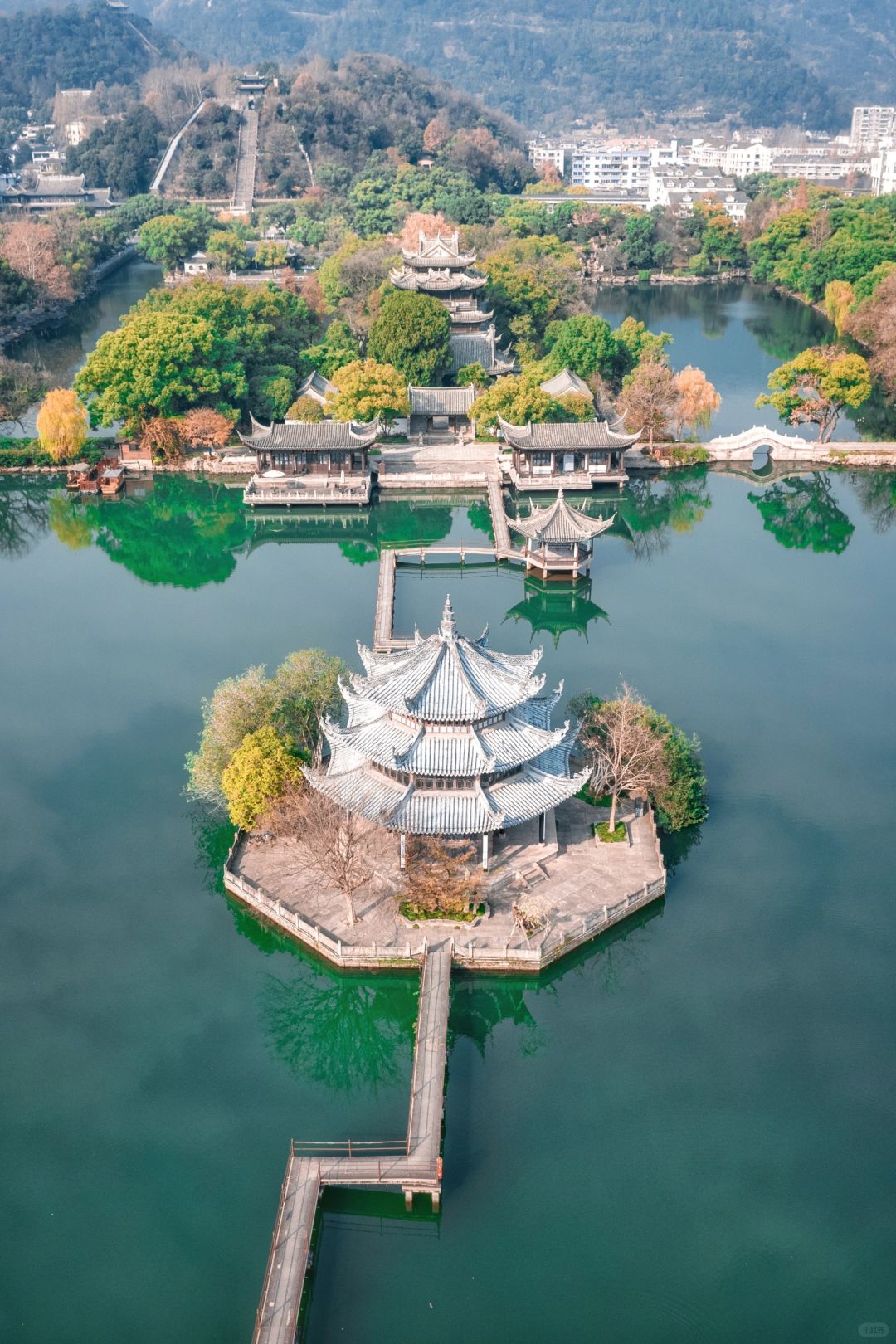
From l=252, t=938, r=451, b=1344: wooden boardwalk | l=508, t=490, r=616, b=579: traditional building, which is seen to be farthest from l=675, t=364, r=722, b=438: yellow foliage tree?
l=252, t=938, r=451, b=1344: wooden boardwalk

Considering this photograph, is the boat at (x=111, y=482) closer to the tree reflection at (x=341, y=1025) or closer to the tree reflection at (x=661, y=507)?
the tree reflection at (x=661, y=507)

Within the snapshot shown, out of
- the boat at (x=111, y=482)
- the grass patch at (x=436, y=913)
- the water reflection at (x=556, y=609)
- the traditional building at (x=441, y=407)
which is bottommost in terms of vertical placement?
the grass patch at (x=436, y=913)

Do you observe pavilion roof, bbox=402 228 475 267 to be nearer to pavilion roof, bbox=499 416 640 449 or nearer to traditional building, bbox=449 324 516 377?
traditional building, bbox=449 324 516 377

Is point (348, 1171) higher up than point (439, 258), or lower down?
lower down

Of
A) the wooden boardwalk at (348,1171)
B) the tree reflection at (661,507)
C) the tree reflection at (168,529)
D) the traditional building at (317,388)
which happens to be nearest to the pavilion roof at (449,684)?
the wooden boardwalk at (348,1171)

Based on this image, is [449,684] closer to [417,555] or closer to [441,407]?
[417,555]

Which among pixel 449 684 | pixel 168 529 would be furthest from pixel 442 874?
pixel 168 529

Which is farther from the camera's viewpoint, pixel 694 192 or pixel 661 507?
pixel 694 192
